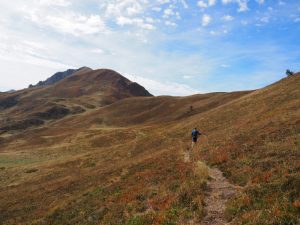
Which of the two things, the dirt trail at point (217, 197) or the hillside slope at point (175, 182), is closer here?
the dirt trail at point (217, 197)

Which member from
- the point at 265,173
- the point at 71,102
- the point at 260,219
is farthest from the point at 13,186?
the point at 71,102

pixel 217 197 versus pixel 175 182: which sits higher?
pixel 217 197

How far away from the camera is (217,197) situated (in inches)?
712

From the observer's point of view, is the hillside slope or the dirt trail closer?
the dirt trail

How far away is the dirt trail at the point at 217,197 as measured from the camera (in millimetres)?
15468

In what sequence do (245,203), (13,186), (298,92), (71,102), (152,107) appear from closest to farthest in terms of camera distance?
1. (245,203)
2. (13,186)
3. (298,92)
4. (152,107)
5. (71,102)

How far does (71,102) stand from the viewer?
172 m

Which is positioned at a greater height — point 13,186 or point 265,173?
point 265,173

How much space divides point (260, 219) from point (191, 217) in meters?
3.62

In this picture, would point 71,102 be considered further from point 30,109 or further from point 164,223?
point 164,223

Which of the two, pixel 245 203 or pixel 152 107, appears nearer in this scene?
pixel 245 203

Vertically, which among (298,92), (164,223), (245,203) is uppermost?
(298,92)

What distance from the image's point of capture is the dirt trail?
1547 centimetres

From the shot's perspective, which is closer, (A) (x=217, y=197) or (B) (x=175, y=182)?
(A) (x=217, y=197)
